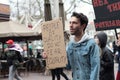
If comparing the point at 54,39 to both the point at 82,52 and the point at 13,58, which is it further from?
the point at 82,52

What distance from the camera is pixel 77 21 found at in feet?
14.7

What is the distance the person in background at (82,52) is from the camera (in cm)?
440

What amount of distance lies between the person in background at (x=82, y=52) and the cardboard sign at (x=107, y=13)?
2.64 m

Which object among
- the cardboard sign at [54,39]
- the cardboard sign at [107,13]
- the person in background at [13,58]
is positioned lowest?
the person in background at [13,58]

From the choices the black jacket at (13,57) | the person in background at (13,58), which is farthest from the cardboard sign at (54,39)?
the black jacket at (13,57)

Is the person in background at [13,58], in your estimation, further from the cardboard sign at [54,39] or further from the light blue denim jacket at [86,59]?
the light blue denim jacket at [86,59]

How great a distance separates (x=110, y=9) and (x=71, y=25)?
2.86 meters

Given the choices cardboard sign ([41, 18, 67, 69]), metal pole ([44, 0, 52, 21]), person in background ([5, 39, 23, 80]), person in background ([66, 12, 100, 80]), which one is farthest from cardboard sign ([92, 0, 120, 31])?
metal pole ([44, 0, 52, 21])

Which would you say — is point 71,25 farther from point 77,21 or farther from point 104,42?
point 104,42

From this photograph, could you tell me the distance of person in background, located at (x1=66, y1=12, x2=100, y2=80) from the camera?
440 centimetres

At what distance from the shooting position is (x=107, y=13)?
728 cm

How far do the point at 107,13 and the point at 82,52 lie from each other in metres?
2.97

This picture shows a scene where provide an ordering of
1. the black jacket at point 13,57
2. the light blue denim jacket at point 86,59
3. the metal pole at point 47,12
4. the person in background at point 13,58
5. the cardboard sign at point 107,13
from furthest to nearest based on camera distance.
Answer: the metal pole at point 47,12 → the black jacket at point 13,57 → the person in background at point 13,58 → the cardboard sign at point 107,13 → the light blue denim jacket at point 86,59

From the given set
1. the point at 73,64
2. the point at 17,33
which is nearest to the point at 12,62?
the point at 17,33
